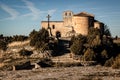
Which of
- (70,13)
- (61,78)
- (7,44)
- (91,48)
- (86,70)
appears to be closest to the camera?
(61,78)

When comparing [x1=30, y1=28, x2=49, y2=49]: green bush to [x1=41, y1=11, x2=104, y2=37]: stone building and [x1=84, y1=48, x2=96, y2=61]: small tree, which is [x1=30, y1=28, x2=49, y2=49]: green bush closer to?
[x1=84, y1=48, x2=96, y2=61]: small tree

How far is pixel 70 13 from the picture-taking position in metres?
75.8

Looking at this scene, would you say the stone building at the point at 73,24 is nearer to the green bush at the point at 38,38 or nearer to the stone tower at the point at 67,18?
the stone tower at the point at 67,18

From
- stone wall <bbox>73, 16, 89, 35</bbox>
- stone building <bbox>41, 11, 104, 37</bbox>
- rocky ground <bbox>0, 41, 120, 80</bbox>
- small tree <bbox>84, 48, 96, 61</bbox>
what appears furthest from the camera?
stone building <bbox>41, 11, 104, 37</bbox>

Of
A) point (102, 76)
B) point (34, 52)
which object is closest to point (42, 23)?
point (34, 52)

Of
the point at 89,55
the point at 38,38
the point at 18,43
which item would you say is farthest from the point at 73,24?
the point at 89,55

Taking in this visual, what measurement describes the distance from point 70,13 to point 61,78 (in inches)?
1500

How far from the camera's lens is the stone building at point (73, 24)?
72312mm

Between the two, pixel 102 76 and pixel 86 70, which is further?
pixel 86 70

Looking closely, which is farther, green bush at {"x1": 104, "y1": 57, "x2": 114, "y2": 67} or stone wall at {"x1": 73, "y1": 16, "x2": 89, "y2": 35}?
stone wall at {"x1": 73, "y1": 16, "x2": 89, "y2": 35}

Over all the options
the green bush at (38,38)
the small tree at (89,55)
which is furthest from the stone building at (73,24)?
the small tree at (89,55)

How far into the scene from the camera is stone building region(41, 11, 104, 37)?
7231cm

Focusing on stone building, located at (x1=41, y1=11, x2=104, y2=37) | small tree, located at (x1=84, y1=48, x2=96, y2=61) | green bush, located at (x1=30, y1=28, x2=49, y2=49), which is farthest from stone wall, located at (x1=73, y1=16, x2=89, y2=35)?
small tree, located at (x1=84, y1=48, x2=96, y2=61)

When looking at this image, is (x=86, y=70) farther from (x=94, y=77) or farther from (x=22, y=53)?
(x=22, y=53)
